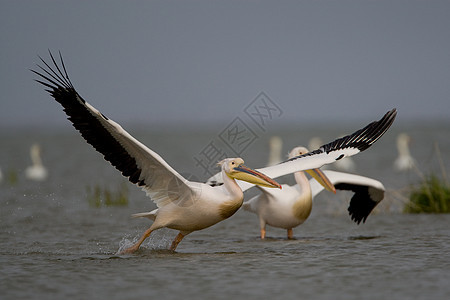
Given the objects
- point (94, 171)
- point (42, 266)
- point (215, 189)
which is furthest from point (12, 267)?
point (94, 171)

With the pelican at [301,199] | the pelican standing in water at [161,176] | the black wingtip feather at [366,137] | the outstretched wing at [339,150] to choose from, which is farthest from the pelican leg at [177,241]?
the black wingtip feather at [366,137]

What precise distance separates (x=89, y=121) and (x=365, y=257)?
132 inches

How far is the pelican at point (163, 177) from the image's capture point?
7.78 m

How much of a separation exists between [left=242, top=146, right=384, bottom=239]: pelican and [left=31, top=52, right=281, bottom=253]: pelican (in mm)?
1656

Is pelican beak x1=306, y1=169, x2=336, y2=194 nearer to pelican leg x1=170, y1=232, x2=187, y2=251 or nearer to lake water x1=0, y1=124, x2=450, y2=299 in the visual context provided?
lake water x1=0, y1=124, x2=450, y2=299

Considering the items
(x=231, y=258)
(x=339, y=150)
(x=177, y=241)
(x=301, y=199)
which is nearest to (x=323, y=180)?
(x=301, y=199)

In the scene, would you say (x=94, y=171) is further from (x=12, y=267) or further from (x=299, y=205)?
(x=12, y=267)

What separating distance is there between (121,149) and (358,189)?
448cm

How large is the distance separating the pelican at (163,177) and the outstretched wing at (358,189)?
2.84 metres

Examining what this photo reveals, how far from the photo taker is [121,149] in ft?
26.4

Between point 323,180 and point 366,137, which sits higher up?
point 366,137

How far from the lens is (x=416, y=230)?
10.5m

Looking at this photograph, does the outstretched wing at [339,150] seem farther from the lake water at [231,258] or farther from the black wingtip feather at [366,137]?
the lake water at [231,258]

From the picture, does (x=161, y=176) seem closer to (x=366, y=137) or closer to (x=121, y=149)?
(x=121, y=149)
